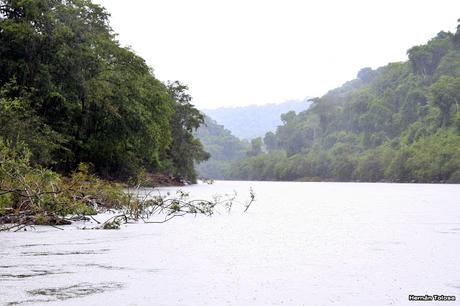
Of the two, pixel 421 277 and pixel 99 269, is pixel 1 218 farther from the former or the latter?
pixel 421 277

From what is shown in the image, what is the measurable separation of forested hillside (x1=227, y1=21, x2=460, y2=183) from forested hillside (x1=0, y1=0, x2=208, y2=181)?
51.8m

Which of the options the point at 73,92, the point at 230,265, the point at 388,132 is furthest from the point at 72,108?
the point at 388,132

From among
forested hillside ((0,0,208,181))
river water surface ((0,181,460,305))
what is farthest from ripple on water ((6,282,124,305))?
forested hillside ((0,0,208,181))

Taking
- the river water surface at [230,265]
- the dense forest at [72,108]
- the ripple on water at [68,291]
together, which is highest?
the dense forest at [72,108]

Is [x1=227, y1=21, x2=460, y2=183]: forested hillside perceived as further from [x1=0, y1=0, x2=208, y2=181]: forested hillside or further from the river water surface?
the river water surface

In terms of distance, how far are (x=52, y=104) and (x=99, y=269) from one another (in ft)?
84.3

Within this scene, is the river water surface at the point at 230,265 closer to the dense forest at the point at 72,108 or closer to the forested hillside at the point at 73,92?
the dense forest at the point at 72,108

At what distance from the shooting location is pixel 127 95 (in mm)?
38500

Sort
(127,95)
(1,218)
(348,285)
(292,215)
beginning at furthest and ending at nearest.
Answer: (127,95)
(292,215)
(1,218)
(348,285)

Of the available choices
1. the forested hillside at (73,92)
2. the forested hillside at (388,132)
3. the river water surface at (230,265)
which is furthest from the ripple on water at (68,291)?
the forested hillside at (388,132)

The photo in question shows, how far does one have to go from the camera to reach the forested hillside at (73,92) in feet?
93.4

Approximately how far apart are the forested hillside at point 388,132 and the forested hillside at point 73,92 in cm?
5182

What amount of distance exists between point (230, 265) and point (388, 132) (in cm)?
12450

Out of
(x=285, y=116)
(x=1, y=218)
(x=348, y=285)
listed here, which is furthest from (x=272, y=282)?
(x=285, y=116)
